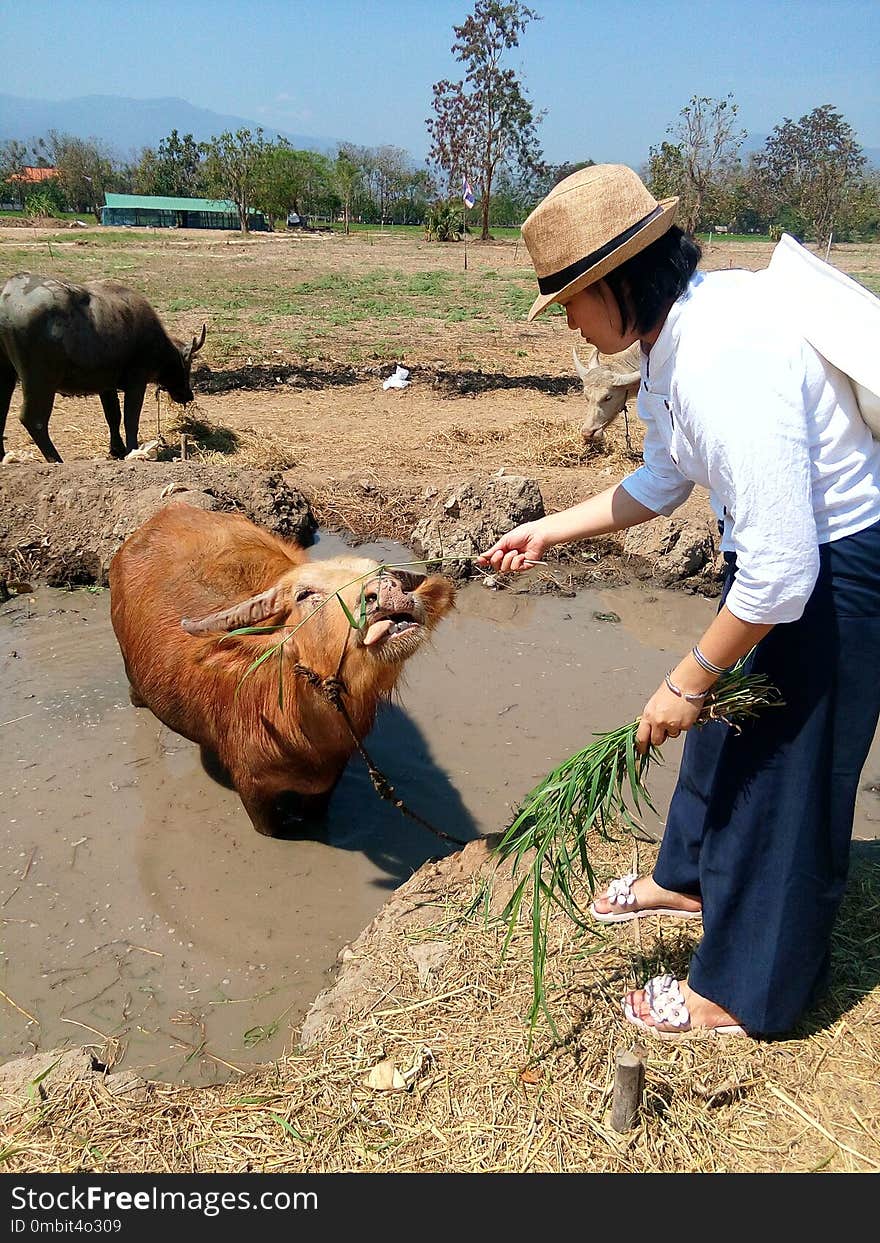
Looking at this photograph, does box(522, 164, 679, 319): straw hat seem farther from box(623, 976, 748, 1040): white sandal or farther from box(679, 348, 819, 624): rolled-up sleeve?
box(623, 976, 748, 1040): white sandal

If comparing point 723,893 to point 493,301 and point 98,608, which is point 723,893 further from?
point 493,301

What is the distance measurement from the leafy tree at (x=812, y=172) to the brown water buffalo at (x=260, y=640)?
117 feet

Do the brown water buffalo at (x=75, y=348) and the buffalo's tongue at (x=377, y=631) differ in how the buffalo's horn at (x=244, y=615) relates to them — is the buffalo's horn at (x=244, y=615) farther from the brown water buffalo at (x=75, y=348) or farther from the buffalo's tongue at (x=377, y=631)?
the brown water buffalo at (x=75, y=348)

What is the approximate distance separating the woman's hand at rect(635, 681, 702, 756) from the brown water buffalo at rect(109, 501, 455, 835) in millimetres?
1326

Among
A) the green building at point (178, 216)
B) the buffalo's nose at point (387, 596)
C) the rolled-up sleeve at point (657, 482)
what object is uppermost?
the green building at point (178, 216)

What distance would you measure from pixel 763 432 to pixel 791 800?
108cm

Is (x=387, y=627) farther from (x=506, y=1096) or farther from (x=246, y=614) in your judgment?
(x=506, y=1096)

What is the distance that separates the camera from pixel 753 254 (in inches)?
1334

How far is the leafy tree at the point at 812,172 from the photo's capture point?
33.5 m

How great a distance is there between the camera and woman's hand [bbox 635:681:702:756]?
6.98 feet

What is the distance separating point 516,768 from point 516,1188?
2774mm

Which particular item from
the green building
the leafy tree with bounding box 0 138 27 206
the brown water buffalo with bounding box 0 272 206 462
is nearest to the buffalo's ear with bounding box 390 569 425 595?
the brown water buffalo with bounding box 0 272 206 462

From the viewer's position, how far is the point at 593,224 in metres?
1.96

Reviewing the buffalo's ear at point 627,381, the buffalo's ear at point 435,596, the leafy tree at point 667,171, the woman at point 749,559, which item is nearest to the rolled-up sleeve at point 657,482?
the woman at point 749,559
